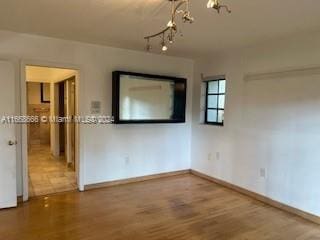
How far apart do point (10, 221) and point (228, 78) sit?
12.1ft

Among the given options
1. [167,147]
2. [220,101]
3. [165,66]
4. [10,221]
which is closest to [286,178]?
[220,101]

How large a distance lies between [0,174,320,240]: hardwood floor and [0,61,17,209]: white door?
21cm

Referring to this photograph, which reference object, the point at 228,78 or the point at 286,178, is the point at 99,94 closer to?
the point at 228,78

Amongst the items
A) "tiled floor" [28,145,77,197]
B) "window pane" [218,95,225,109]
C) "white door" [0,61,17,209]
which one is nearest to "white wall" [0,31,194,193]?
"white door" [0,61,17,209]

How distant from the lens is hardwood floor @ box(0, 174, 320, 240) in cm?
269

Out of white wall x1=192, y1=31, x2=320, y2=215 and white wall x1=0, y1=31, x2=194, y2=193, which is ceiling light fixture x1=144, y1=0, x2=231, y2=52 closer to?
white wall x1=192, y1=31, x2=320, y2=215

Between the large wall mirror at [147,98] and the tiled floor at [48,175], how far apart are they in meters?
1.44

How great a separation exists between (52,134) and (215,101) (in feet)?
14.7

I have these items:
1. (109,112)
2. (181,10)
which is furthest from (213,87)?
(181,10)

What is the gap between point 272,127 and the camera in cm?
355

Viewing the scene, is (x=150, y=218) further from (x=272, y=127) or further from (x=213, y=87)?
(x=213, y=87)

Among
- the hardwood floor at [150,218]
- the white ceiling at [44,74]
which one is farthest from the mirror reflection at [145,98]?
the white ceiling at [44,74]

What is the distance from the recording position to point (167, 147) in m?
4.81

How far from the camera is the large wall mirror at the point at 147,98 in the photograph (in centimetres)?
405
